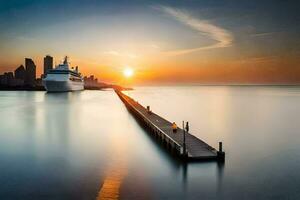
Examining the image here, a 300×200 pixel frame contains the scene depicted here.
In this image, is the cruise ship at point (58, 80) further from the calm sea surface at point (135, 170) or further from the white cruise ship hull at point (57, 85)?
the calm sea surface at point (135, 170)

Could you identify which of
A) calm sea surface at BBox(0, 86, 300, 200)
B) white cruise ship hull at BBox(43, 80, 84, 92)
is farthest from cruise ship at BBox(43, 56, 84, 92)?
calm sea surface at BBox(0, 86, 300, 200)

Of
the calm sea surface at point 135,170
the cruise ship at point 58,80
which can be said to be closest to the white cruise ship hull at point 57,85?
the cruise ship at point 58,80

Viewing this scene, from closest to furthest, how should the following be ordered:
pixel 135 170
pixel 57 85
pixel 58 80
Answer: pixel 135 170 < pixel 58 80 < pixel 57 85

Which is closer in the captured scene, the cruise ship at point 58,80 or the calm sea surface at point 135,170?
the calm sea surface at point 135,170

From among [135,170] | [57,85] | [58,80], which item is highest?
[58,80]

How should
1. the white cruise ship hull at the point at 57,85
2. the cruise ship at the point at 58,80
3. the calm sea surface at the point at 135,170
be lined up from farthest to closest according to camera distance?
the cruise ship at the point at 58,80 → the white cruise ship hull at the point at 57,85 → the calm sea surface at the point at 135,170

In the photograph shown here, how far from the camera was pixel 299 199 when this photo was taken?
1789 centimetres

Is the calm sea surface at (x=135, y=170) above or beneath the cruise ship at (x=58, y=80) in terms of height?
beneath

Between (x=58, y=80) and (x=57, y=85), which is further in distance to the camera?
(x=57, y=85)

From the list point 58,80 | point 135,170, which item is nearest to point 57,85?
point 58,80

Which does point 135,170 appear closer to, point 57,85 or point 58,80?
point 58,80

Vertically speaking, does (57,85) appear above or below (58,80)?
below

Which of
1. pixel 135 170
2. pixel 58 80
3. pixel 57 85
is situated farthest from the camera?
pixel 57 85

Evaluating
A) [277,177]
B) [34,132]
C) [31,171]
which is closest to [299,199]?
[277,177]
